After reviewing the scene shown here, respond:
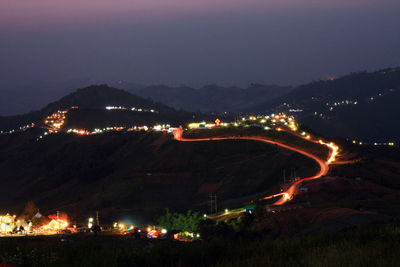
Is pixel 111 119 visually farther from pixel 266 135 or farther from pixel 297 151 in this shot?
pixel 297 151

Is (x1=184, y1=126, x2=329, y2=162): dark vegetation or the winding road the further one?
(x1=184, y1=126, x2=329, y2=162): dark vegetation

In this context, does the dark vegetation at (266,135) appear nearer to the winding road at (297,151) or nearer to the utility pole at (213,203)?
the winding road at (297,151)

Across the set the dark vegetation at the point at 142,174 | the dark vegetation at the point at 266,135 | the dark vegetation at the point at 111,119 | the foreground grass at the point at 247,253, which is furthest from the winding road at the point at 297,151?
the dark vegetation at the point at 111,119

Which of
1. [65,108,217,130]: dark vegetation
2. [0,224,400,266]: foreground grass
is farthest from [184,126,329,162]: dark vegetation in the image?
[0,224,400,266]: foreground grass

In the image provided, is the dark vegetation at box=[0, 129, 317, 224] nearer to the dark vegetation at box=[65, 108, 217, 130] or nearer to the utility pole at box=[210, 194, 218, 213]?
the utility pole at box=[210, 194, 218, 213]

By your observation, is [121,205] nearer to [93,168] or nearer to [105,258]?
[93,168]

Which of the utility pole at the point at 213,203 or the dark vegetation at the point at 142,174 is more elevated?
the dark vegetation at the point at 142,174

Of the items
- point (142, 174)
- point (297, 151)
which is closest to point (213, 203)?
point (297, 151)

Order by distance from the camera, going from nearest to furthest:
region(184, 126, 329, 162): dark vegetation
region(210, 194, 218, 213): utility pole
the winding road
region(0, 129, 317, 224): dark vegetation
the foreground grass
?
the foreground grass → the winding road → region(210, 194, 218, 213): utility pole → region(0, 129, 317, 224): dark vegetation → region(184, 126, 329, 162): dark vegetation
